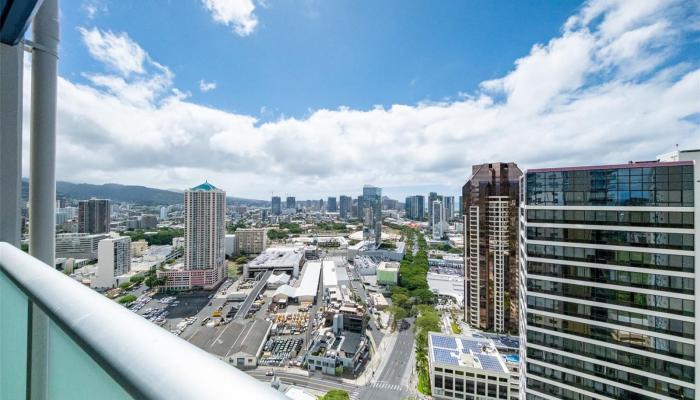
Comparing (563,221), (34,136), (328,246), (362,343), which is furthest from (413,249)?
(34,136)

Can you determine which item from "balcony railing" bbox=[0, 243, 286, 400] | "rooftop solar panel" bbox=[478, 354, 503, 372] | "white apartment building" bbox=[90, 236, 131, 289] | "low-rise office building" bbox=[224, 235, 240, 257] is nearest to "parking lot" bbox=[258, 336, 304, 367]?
"rooftop solar panel" bbox=[478, 354, 503, 372]

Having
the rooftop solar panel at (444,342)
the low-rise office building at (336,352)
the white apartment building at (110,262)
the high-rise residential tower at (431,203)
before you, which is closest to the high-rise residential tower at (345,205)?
the high-rise residential tower at (431,203)

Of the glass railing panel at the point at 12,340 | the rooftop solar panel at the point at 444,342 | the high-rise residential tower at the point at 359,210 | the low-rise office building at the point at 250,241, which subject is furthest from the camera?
the high-rise residential tower at the point at 359,210

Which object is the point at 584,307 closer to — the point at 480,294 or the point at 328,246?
the point at 480,294

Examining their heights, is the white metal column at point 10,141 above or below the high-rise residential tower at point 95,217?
above

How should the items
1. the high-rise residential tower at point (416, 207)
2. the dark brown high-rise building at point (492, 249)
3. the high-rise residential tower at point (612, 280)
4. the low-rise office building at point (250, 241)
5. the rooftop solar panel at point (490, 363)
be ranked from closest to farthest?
the high-rise residential tower at point (612, 280) → the rooftop solar panel at point (490, 363) → the dark brown high-rise building at point (492, 249) → the low-rise office building at point (250, 241) → the high-rise residential tower at point (416, 207)

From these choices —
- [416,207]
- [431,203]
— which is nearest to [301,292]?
[431,203]

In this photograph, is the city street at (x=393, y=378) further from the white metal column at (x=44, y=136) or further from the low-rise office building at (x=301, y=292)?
the white metal column at (x=44, y=136)

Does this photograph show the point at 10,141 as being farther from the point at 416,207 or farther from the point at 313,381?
the point at 416,207
